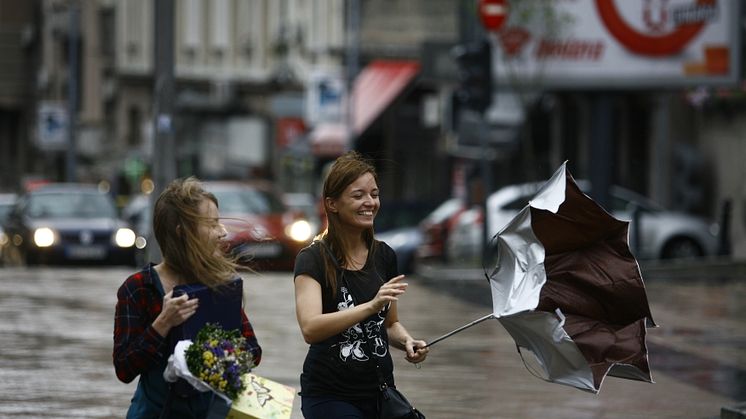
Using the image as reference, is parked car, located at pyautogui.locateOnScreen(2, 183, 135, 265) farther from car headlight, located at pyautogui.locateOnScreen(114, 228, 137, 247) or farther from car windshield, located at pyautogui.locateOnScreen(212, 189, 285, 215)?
car windshield, located at pyautogui.locateOnScreen(212, 189, 285, 215)

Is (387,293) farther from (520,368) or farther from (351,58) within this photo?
(351,58)

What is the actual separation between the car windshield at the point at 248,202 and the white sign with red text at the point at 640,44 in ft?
14.5

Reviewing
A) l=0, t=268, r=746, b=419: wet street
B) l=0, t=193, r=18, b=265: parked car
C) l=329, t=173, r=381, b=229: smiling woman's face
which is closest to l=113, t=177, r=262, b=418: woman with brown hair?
l=329, t=173, r=381, b=229: smiling woman's face

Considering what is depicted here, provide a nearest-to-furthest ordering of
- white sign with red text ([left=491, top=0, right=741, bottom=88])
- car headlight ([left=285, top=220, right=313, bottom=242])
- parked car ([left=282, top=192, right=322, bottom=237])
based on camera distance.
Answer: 1. car headlight ([left=285, top=220, right=313, bottom=242])
2. white sign with red text ([left=491, top=0, right=741, bottom=88])
3. parked car ([left=282, top=192, right=322, bottom=237])

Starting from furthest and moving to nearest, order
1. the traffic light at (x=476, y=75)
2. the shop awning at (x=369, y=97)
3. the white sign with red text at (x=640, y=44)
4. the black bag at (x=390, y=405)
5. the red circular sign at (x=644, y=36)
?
the shop awning at (x=369, y=97) < the red circular sign at (x=644, y=36) < the white sign with red text at (x=640, y=44) < the traffic light at (x=476, y=75) < the black bag at (x=390, y=405)

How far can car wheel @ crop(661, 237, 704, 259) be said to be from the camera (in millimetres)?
27578

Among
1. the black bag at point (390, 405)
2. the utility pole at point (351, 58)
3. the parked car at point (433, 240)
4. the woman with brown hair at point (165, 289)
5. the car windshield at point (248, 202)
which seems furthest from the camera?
the utility pole at point (351, 58)

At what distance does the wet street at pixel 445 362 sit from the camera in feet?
34.7

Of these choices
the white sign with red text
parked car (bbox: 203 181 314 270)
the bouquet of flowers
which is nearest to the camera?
the bouquet of flowers

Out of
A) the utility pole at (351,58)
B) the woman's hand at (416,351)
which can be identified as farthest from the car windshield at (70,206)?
the woman's hand at (416,351)

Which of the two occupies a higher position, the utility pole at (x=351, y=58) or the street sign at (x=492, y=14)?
the street sign at (x=492, y=14)

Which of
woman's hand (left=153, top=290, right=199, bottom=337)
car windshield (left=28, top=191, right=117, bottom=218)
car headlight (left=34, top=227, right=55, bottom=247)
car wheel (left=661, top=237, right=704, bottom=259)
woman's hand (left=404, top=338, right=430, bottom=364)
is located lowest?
car wheel (left=661, top=237, right=704, bottom=259)

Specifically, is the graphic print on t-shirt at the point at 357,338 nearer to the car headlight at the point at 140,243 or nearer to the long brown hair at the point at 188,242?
the long brown hair at the point at 188,242

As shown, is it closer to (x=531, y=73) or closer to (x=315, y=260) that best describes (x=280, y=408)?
(x=315, y=260)
